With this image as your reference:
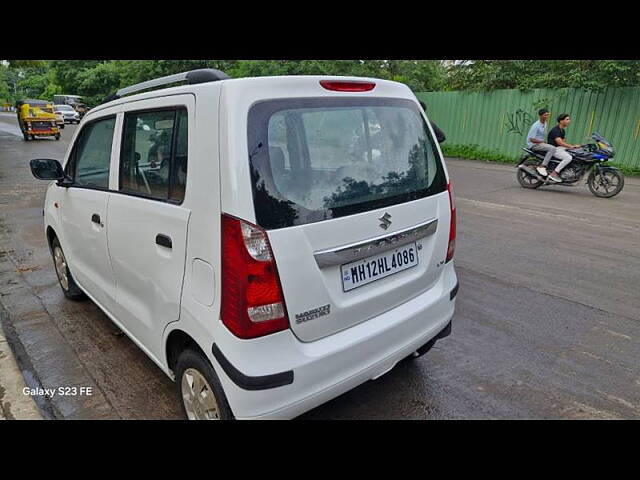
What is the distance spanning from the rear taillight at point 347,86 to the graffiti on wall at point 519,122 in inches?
536

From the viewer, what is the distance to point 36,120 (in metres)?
19.7

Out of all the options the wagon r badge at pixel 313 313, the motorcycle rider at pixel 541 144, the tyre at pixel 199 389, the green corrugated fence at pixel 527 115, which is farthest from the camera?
the green corrugated fence at pixel 527 115

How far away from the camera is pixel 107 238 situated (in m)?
2.79

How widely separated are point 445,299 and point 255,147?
1.48 meters

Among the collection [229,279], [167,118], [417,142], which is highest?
[167,118]

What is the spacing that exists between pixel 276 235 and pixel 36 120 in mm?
22730

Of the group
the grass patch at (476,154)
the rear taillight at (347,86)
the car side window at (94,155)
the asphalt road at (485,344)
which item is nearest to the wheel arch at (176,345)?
the asphalt road at (485,344)

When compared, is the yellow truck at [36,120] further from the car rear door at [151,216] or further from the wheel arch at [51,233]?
the car rear door at [151,216]

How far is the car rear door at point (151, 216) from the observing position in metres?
2.10

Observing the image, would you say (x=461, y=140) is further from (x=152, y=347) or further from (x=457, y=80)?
(x=152, y=347)

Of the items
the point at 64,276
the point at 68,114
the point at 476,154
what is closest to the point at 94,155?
the point at 64,276

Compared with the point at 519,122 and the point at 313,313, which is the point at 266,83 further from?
the point at 519,122

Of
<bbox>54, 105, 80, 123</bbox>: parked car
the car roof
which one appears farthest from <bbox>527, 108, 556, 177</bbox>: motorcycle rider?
<bbox>54, 105, 80, 123</bbox>: parked car

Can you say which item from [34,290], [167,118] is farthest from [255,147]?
[34,290]
